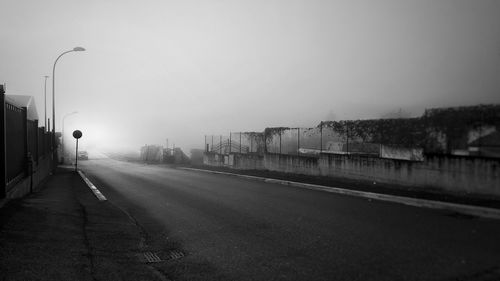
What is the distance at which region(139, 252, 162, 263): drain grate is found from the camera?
5.64 meters

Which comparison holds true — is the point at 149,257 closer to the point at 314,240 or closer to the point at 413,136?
the point at 314,240

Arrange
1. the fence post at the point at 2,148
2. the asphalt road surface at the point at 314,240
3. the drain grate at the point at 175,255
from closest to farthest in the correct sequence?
the asphalt road surface at the point at 314,240, the drain grate at the point at 175,255, the fence post at the point at 2,148

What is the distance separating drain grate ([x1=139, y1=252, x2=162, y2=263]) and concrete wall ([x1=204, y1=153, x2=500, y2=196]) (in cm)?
1022

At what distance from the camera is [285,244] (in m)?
6.36

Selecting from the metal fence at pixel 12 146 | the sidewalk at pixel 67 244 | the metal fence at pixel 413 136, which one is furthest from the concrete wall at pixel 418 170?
the metal fence at pixel 12 146

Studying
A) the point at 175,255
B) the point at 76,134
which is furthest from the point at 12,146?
the point at 76,134

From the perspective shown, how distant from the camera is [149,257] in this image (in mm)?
5809

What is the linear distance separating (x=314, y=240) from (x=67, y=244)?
4.36 m

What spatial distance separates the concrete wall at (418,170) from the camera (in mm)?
11000

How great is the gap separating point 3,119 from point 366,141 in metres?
13.6

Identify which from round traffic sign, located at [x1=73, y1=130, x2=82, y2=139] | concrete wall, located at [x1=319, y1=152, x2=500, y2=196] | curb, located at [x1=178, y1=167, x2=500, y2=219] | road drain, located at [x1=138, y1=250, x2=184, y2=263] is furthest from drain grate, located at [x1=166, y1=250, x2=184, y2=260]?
round traffic sign, located at [x1=73, y1=130, x2=82, y2=139]

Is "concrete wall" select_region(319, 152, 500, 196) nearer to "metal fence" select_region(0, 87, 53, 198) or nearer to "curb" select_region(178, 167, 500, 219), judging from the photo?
"curb" select_region(178, 167, 500, 219)

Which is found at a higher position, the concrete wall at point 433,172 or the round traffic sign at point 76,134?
the round traffic sign at point 76,134

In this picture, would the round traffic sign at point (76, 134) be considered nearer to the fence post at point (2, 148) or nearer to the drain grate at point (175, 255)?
the fence post at point (2, 148)
